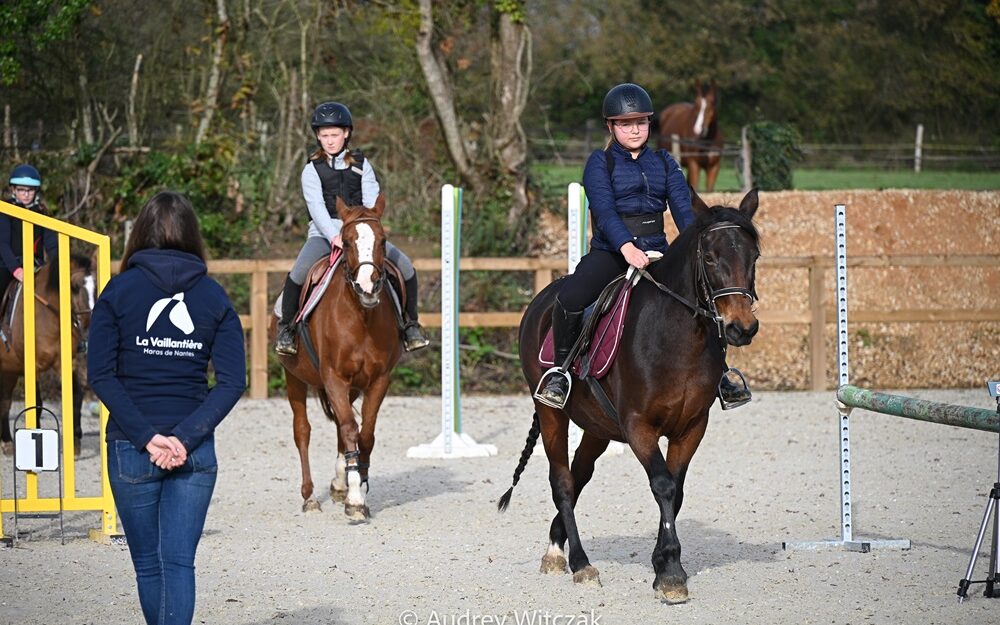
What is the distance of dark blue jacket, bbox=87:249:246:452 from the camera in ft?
15.1

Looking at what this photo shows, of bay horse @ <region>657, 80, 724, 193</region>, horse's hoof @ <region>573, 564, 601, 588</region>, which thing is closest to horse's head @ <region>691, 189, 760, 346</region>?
horse's hoof @ <region>573, 564, 601, 588</region>

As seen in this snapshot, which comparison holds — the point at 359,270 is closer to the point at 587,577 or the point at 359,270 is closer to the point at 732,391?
the point at 587,577

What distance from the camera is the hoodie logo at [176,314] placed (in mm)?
4625

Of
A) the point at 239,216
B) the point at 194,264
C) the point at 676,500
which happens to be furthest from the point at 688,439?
the point at 239,216

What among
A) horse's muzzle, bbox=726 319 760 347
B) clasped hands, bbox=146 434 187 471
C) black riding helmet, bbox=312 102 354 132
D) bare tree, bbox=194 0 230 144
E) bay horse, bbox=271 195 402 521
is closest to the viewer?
clasped hands, bbox=146 434 187 471

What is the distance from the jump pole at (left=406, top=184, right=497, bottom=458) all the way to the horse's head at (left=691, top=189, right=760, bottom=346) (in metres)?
5.74

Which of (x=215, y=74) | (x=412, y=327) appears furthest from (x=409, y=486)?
(x=215, y=74)

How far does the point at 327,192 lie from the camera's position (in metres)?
9.74

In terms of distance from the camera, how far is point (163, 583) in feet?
15.4

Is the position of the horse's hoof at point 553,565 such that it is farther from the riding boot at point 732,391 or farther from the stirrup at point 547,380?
the riding boot at point 732,391

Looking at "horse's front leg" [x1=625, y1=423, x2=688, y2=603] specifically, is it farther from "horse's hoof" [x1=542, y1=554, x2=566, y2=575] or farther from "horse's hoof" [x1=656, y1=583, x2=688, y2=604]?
"horse's hoof" [x1=542, y1=554, x2=566, y2=575]

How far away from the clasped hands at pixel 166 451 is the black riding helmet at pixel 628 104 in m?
3.41

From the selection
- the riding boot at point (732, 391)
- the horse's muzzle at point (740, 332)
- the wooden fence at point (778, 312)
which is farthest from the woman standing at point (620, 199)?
the wooden fence at point (778, 312)

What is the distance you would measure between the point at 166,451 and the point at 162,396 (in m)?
0.24
